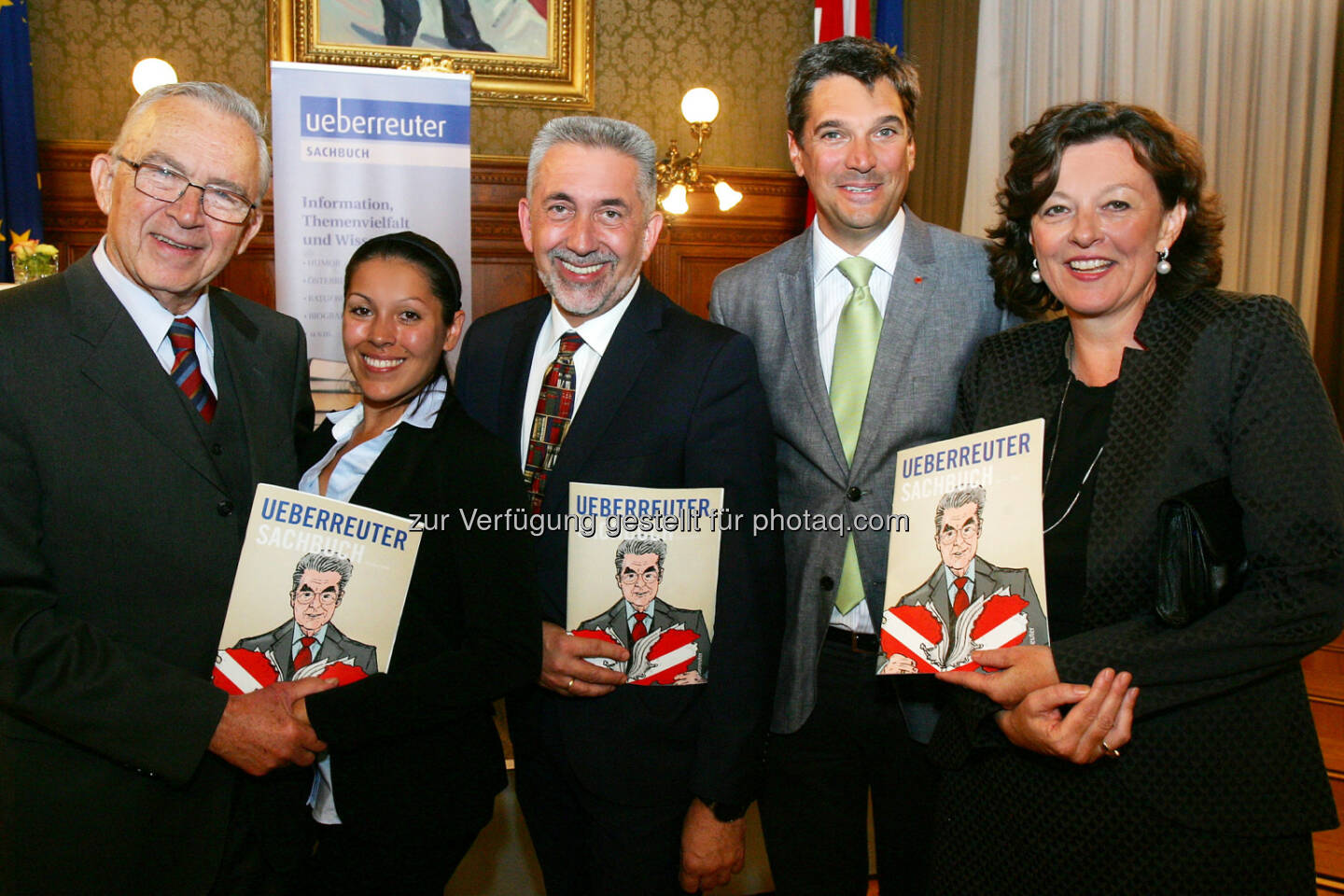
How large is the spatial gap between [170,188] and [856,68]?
4.22 ft

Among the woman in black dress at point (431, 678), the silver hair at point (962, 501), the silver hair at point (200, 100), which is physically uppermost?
the silver hair at point (200, 100)

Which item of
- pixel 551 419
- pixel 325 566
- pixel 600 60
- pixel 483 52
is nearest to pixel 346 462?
pixel 325 566

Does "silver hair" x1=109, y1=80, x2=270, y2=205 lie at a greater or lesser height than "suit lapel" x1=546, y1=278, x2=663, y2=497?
greater

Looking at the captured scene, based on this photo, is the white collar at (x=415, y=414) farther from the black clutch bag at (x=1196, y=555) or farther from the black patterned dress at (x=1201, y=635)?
the black clutch bag at (x=1196, y=555)

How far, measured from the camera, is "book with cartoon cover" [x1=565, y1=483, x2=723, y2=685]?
149cm

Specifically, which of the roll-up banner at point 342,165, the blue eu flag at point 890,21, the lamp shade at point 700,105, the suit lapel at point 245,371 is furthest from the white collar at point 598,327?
the blue eu flag at point 890,21

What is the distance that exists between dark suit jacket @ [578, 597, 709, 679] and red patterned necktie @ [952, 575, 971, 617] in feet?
1.36

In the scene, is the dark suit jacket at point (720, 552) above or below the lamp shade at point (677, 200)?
below

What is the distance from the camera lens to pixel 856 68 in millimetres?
1903

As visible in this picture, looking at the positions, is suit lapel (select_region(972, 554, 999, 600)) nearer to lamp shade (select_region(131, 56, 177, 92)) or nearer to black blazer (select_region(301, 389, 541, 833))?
black blazer (select_region(301, 389, 541, 833))

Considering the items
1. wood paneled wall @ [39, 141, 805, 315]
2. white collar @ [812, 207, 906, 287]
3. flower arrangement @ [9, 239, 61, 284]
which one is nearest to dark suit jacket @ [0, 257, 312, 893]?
white collar @ [812, 207, 906, 287]

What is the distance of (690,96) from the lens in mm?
5508

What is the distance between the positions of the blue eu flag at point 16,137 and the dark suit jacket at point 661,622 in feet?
17.9

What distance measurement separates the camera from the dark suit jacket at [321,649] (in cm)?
137
